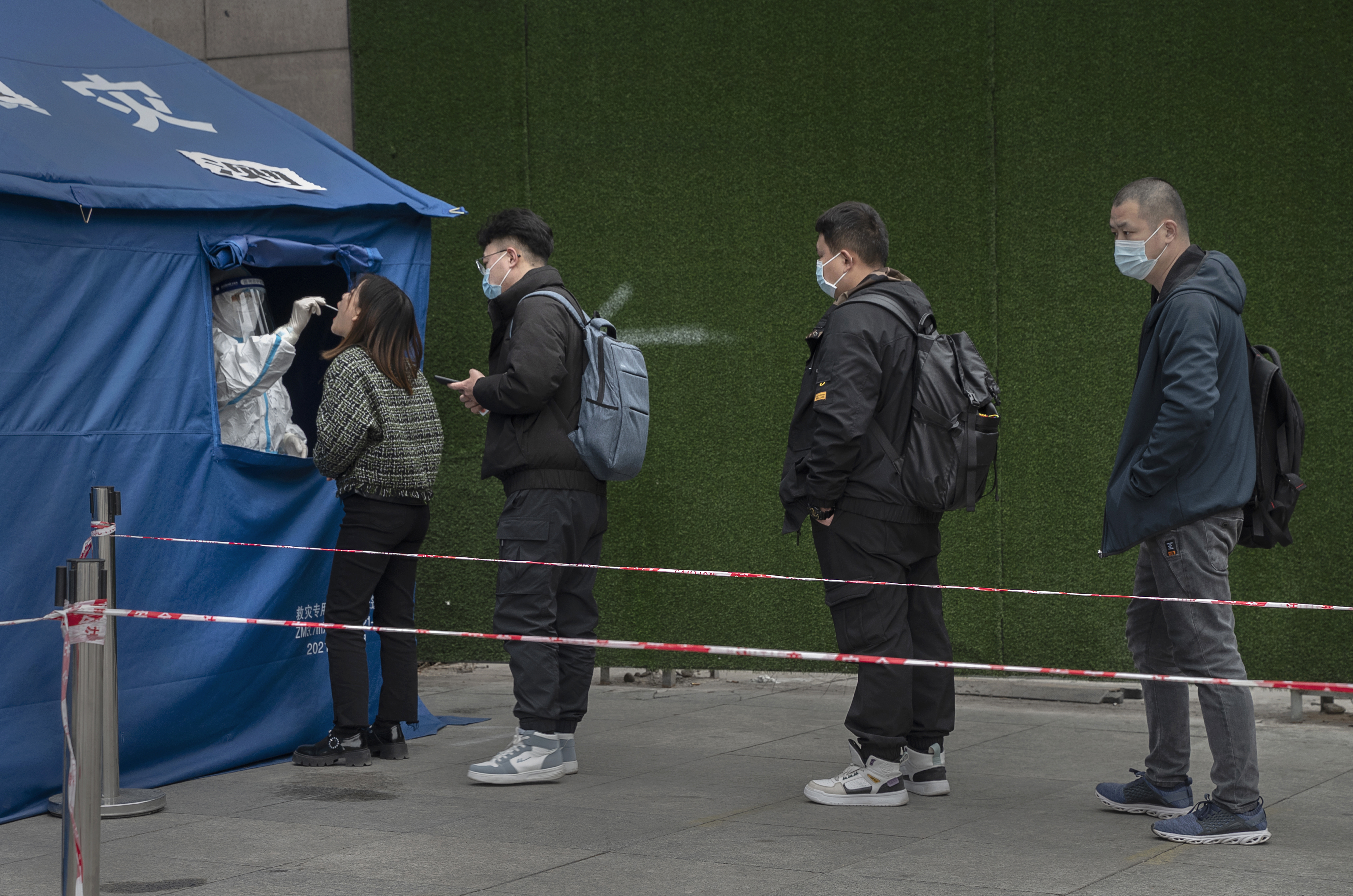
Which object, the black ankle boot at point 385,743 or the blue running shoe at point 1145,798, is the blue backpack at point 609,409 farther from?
the blue running shoe at point 1145,798

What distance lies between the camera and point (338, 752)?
5.04 m

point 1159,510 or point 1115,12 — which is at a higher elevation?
point 1115,12

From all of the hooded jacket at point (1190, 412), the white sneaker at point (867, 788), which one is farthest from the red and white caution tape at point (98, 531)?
the hooded jacket at point (1190, 412)

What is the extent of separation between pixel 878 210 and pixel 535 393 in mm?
2355

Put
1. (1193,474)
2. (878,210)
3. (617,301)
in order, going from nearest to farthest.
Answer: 1. (1193,474)
2. (878,210)
3. (617,301)

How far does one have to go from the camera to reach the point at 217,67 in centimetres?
761

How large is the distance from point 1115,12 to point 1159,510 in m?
2.90

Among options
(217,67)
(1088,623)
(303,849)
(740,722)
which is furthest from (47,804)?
(217,67)

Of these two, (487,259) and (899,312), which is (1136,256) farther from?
(487,259)

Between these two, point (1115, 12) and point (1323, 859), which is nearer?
point (1323, 859)

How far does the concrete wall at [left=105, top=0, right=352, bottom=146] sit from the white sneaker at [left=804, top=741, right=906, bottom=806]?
442cm

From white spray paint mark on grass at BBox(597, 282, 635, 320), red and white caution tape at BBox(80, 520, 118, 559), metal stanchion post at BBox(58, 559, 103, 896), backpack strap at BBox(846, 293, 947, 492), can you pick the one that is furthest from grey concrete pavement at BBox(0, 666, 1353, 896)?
white spray paint mark on grass at BBox(597, 282, 635, 320)

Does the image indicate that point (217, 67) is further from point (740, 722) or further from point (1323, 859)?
point (1323, 859)

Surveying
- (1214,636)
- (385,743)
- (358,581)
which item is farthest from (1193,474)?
(385,743)
